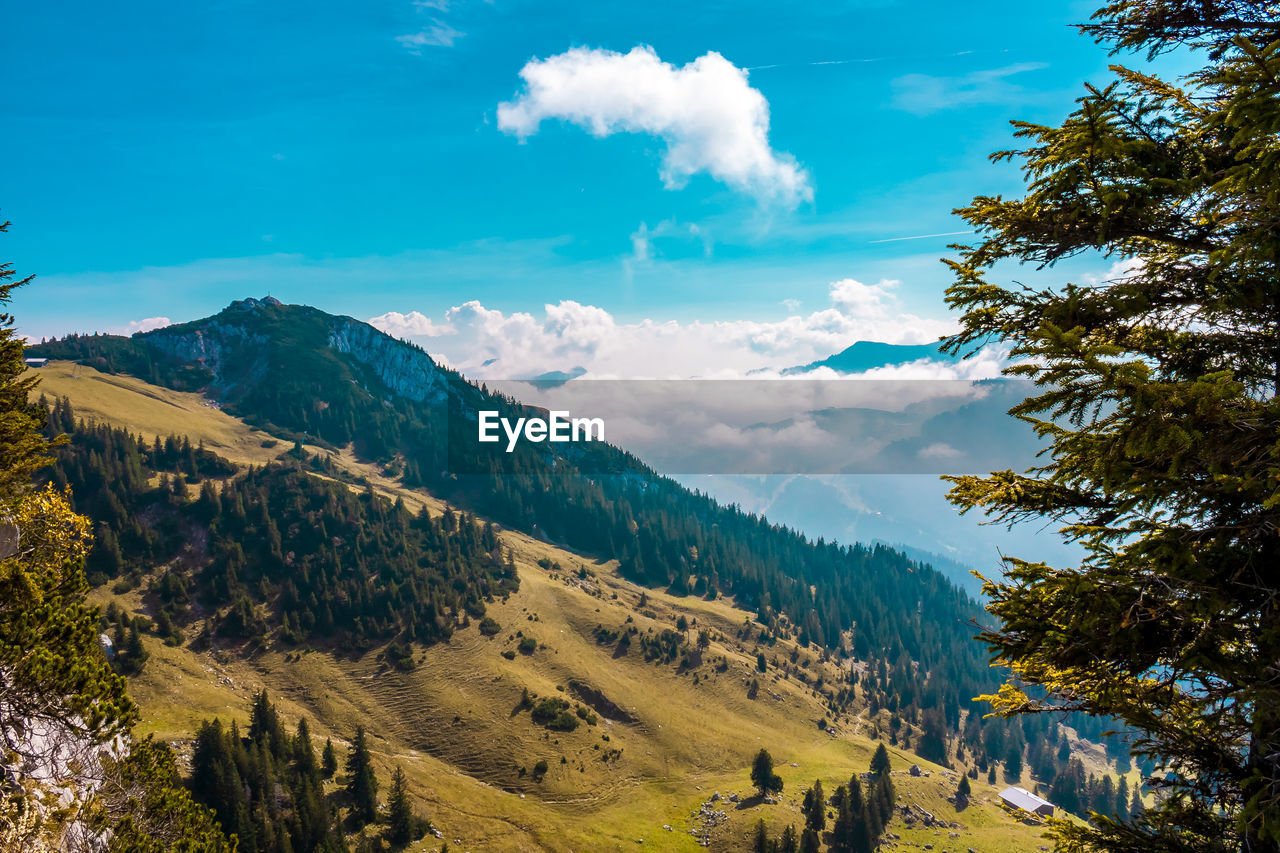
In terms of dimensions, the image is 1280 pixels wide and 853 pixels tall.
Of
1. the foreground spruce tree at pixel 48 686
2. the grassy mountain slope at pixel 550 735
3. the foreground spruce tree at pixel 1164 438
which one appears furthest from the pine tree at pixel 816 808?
the foreground spruce tree at pixel 1164 438

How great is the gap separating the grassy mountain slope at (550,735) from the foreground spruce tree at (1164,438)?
367ft

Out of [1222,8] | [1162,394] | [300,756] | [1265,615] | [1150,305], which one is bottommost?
[300,756]

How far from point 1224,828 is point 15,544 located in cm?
3669

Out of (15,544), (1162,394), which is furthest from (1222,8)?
(15,544)

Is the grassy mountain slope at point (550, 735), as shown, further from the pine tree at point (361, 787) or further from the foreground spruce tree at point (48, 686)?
the foreground spruce tree at point (48, 686)

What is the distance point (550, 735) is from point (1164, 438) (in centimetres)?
14708

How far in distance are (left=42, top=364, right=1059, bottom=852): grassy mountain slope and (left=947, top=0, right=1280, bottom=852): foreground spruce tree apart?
11175 centimetres

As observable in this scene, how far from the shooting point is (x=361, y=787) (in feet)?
326

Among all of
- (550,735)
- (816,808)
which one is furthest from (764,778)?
(550,735)

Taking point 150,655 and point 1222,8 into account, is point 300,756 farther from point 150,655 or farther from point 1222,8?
point 1222,8

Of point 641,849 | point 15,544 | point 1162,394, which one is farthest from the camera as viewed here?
point 641,849

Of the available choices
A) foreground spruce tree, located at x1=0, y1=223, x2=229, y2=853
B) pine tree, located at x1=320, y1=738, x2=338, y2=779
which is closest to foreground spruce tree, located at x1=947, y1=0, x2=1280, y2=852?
foreground spruce tree, located at x1=0, y1=223, x2=229, y2=853

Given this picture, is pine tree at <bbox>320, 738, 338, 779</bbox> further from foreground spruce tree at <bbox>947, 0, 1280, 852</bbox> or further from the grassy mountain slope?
foreground spruce tree at <bbox>947, 0, 1280, 852</bbox>

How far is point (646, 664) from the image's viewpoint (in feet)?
591
